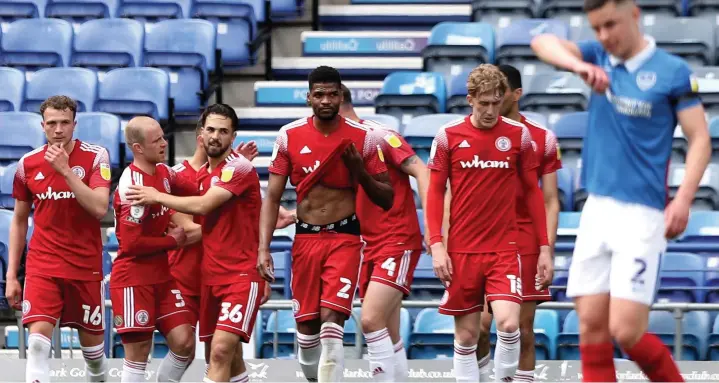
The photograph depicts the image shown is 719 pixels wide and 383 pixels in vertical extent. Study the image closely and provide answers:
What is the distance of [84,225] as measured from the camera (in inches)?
328

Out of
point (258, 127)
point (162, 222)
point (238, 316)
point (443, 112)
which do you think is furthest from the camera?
point (258, 127)

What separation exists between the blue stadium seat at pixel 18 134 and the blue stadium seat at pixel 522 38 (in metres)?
4.68

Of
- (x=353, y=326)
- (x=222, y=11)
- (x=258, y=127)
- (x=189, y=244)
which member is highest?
(x=222, y=11)

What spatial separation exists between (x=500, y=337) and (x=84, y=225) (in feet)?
9.10

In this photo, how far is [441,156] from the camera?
7.86m

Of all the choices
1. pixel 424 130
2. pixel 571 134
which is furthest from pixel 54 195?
pixel 571 134

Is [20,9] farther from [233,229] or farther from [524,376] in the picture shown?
[524,376]

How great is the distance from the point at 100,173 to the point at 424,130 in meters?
4.31

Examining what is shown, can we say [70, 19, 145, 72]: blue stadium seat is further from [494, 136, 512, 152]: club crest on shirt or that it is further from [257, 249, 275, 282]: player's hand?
[494, 136, 512, 152]: club crest on shirt

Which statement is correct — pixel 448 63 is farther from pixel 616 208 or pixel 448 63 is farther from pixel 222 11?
pixel 616 208

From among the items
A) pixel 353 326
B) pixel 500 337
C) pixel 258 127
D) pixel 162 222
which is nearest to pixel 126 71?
pixel 258 127

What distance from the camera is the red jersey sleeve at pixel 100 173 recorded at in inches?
325

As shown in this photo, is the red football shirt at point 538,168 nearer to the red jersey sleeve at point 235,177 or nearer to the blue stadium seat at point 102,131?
the red jersey sleeve at point 235,177

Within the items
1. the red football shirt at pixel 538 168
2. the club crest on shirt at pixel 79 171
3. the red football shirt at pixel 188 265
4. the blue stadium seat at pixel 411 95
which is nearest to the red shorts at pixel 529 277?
the red football shirt at pixel 538 168
